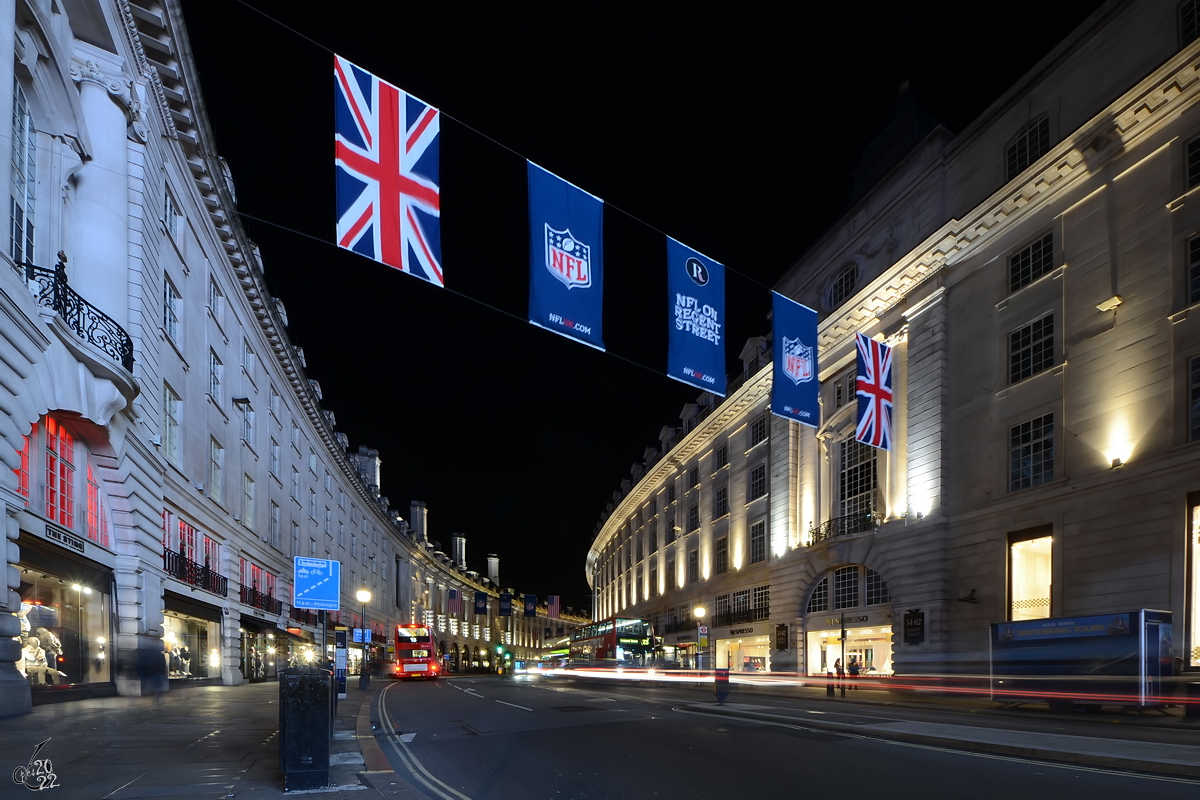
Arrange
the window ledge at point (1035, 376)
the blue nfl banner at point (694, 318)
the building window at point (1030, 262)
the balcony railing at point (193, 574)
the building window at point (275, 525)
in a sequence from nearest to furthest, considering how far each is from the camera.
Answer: the blue nfl banner at point (694, 318) → the balcony railing at point (193, 574) → the window ledge at point (1035, 376) → the building window at point (1030, 262) → the building window at point (275, 525)

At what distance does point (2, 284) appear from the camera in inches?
594

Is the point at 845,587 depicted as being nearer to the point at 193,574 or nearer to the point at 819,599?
the point at 819,599

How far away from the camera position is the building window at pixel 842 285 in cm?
4312

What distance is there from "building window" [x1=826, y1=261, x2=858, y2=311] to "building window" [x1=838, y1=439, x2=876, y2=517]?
692 cm

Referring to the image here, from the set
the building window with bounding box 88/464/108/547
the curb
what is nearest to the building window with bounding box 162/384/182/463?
the building window with bounding box 88/464/108/547

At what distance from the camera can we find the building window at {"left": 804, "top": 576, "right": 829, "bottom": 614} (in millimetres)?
43562

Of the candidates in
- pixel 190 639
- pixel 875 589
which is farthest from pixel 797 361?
pixel 190 639

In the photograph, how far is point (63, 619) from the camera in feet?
65.6

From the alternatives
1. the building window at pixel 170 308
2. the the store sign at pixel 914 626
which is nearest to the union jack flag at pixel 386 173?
the building window at pixel 170 308

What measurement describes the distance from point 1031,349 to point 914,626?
1155cm

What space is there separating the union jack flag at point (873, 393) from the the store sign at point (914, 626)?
310 inches

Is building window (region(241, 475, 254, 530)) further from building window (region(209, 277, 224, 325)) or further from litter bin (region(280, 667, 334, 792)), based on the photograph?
litter bin (region(280, 667, 334, 792))

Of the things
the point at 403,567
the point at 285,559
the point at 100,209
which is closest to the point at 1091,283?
the point at 100,209

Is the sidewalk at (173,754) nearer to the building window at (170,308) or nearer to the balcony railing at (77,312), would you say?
the balcony railing at (77,312)
